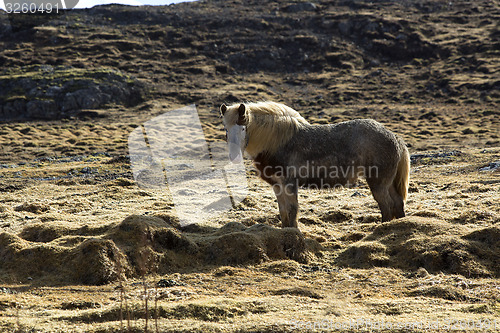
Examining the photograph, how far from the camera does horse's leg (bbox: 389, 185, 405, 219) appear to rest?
30.7 feet

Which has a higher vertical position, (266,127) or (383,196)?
(266,127)

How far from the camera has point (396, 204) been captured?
940cm

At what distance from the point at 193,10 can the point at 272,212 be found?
70566 millimetres

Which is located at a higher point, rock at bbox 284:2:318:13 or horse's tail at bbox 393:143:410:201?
rock at bbox 284:2:318:13

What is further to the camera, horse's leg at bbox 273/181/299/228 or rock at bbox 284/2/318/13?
rock at bbox 284/2/318/13

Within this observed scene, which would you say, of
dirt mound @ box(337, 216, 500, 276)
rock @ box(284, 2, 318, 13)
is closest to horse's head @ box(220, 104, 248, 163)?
dirt mound @ box(337, 216, 500, 276)

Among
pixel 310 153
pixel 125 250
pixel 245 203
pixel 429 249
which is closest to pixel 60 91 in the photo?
pixel 245 203

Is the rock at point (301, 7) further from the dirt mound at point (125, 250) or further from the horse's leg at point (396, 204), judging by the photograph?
the dirt mound at point (125, 250)

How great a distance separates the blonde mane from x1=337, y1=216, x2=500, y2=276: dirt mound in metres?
2.38

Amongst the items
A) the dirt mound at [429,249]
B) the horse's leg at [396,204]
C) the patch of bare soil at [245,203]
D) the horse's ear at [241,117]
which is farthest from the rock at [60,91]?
the dirt mound at [429,249]

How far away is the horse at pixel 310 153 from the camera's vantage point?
849 centimetres

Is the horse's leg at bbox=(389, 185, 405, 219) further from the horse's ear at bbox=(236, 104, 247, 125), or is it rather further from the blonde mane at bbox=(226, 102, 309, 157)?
the horse's ear at bbox=(236, 104, 247, 125)

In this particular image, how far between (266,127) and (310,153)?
99 centimetres

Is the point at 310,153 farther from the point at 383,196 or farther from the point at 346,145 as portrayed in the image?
the point at 383,196
